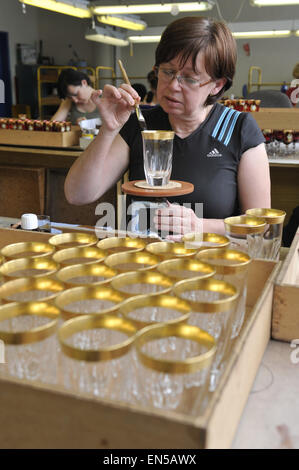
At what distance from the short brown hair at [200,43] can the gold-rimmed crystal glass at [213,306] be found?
97 centimetres

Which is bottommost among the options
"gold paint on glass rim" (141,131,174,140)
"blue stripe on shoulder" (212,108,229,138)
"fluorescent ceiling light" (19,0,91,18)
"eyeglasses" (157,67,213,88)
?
"gold paint on glass rim" (141,131,174,140)

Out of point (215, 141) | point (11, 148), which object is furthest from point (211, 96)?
point (11, 148)

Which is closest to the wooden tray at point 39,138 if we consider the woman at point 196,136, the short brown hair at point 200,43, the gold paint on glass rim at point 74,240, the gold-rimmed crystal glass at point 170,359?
the woman at point 196,136

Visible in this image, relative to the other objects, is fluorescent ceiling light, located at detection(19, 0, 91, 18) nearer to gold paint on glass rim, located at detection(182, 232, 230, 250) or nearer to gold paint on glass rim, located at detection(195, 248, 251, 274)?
gold paint on glass rim, located at detection(182, 232, 230, 250)

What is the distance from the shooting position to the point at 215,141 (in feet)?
5.61

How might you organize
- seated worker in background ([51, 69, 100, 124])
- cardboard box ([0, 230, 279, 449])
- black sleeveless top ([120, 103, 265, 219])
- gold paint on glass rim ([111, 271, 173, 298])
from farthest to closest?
seated worker in background ([51, 69, 100, 124]), black sleeveless top ([120, 103, 265, 219]), gold paint on glass rim ([111, 271, 173, 298]), cardboard box ([0, 230, 279, 449])

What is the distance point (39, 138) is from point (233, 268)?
3296 mm

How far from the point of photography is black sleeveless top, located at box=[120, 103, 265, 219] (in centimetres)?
169

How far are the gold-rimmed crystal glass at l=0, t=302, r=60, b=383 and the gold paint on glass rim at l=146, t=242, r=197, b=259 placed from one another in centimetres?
31

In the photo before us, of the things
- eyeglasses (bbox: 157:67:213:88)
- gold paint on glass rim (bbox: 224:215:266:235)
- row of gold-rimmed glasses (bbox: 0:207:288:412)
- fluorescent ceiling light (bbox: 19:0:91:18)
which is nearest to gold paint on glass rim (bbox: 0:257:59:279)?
row of gold-rimmed glasses (bbox: 0:207:288:412)

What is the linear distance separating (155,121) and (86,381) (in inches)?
54.0

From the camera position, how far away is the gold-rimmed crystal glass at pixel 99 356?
54 centimetres

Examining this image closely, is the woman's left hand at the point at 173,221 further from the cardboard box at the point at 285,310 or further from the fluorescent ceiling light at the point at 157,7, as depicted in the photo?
the fluorescent ceiling light at the point at 157,7
